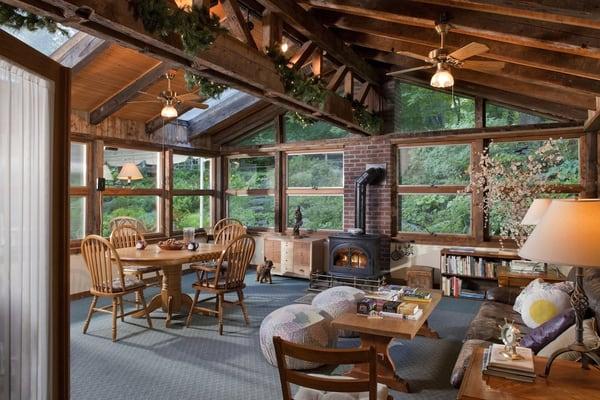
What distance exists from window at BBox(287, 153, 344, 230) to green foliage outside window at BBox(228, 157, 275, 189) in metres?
0.42

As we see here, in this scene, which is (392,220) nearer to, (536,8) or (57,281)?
(536,8)

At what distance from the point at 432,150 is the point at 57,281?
18.7 ft

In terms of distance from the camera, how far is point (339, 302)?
4.09 m

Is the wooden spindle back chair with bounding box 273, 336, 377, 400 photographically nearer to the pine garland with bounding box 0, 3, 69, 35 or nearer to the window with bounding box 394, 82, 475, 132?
the pine garland with bounding box 0, 3, 69, 35

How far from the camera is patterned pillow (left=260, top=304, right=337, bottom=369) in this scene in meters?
3.40

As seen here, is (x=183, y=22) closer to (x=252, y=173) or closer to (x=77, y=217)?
(x=77, y=217)

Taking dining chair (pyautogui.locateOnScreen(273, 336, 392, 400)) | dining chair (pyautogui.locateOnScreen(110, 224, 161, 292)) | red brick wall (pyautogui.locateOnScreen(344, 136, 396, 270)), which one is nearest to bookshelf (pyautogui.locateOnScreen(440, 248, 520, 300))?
red brick wall (pyautogui.locateOnScreen(344, 136, 396, 270))

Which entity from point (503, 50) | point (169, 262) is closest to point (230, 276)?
point (169, 262)

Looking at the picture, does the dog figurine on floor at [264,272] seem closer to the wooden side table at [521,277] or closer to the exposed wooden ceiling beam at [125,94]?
the exposed wooden ceiling beam at [125,94]

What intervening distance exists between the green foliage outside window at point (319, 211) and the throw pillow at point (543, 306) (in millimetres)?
4165

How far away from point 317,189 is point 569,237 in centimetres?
592

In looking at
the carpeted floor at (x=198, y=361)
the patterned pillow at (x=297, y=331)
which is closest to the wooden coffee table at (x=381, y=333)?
the carpeted floor at (x=198, y=361)

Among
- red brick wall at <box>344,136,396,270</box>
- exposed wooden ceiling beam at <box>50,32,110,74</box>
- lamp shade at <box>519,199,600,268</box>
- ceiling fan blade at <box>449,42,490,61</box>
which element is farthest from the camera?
red brick wall at <box>344,136,396,270</box>

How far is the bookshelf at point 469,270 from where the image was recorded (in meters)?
5.66
